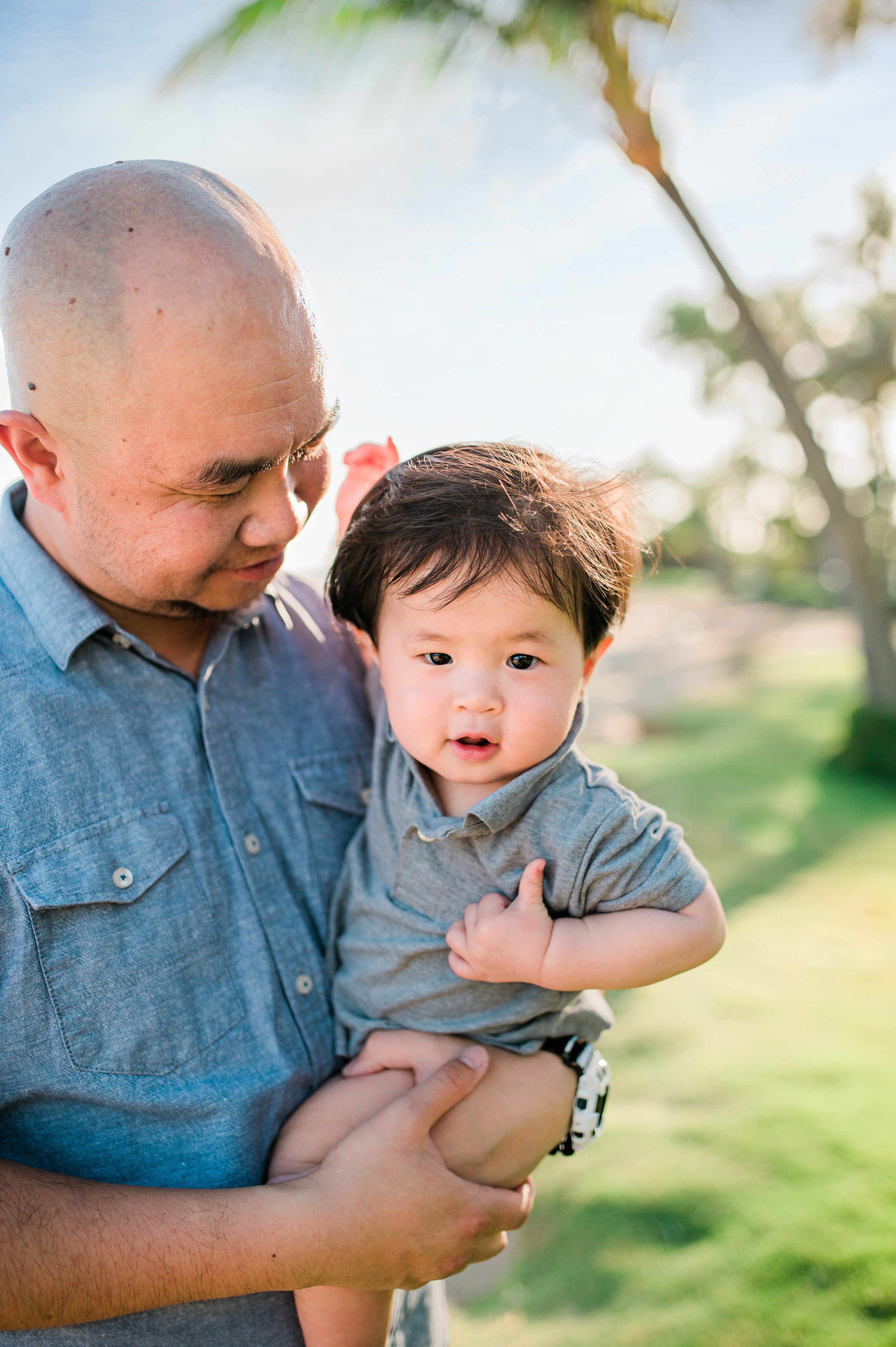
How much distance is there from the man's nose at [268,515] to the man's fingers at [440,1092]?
0.92m

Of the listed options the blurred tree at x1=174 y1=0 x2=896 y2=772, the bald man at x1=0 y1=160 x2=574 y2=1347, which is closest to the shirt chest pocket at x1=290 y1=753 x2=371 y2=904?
the bald man at x1=0 y1=160 x2=574 y2=1347

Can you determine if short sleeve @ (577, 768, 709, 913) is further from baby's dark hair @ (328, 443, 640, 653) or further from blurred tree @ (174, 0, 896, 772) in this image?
blurred tree @ (174, 0, 896, 772)

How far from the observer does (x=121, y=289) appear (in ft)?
4.44

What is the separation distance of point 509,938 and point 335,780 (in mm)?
521

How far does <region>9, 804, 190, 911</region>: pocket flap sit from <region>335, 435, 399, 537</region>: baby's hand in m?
0.80

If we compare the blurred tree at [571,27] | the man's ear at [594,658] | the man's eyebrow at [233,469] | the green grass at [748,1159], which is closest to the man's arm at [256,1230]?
the man's ear at [594,658]

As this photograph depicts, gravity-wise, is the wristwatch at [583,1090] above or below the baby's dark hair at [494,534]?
below

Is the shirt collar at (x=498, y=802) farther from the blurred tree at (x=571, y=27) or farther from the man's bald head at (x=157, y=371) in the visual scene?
the blurred tree at (x=571, y=27)

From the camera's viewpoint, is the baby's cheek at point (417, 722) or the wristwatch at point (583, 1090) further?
the wristwatch at point (583, 1090)

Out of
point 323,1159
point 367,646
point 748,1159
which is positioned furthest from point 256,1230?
point 748,1159

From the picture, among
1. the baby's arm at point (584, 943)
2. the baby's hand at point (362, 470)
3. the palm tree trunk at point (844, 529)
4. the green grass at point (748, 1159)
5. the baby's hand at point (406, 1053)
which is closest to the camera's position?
the baby's arm at point (584, 943)

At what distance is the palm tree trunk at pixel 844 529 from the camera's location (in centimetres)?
686

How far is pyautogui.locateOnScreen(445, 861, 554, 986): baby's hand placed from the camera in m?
1.41

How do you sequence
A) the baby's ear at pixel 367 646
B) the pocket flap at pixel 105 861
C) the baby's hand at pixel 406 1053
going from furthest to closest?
the baby's ear at pixel 367 646 < the baby's hand at pixel 406 1053 < the pocket flap at pixel 105 861
